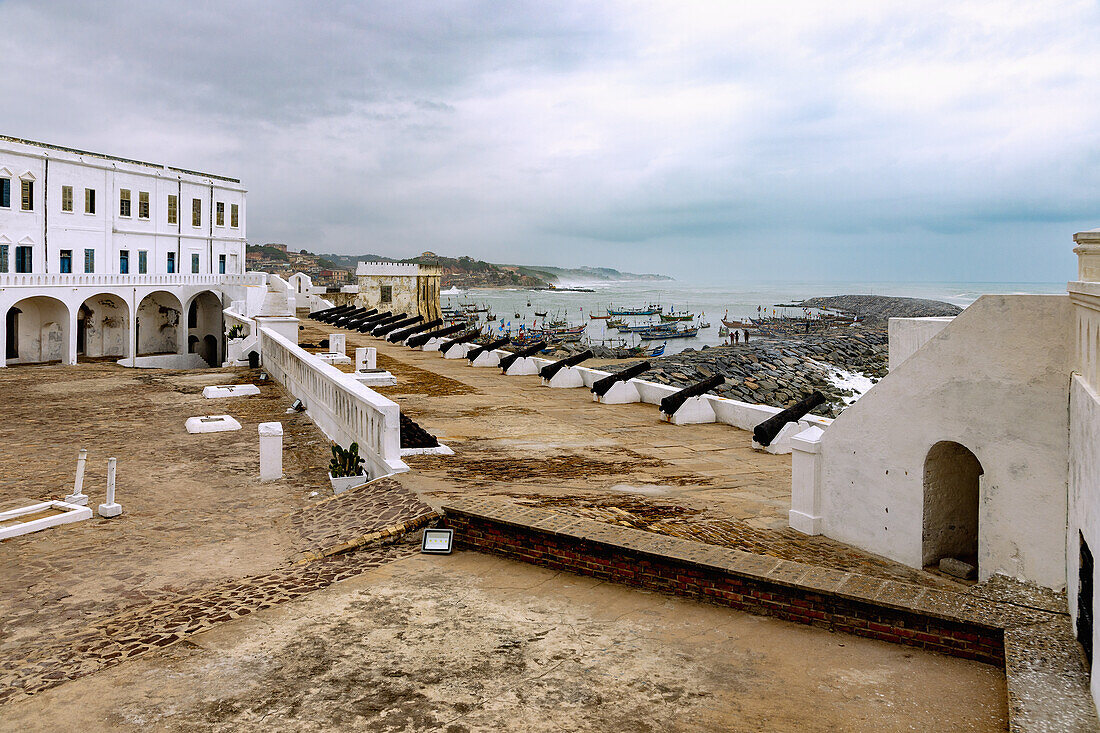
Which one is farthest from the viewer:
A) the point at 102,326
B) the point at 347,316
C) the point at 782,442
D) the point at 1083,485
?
the point at 102,326

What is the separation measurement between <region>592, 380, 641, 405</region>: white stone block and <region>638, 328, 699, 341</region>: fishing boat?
73.3 m

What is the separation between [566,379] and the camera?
2125 centimetres

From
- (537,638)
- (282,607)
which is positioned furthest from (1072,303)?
(282,607)

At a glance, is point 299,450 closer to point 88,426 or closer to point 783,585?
point 88,426

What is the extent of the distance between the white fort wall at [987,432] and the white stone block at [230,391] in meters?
13.9

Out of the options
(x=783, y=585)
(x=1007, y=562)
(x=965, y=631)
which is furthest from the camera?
(x=1007, y=562)

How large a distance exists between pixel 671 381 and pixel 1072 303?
1174 inches

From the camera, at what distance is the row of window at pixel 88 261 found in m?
44.6

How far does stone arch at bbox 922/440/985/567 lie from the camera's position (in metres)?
7.21

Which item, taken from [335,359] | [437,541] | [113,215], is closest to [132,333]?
[113,215]

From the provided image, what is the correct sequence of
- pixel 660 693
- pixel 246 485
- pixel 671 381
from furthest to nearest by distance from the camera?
pixel 671 381
pixel 246 485
pixel 660 693

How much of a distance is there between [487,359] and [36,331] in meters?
31.3

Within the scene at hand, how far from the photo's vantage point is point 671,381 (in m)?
35.8

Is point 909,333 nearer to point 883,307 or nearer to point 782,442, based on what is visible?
point 782,442
